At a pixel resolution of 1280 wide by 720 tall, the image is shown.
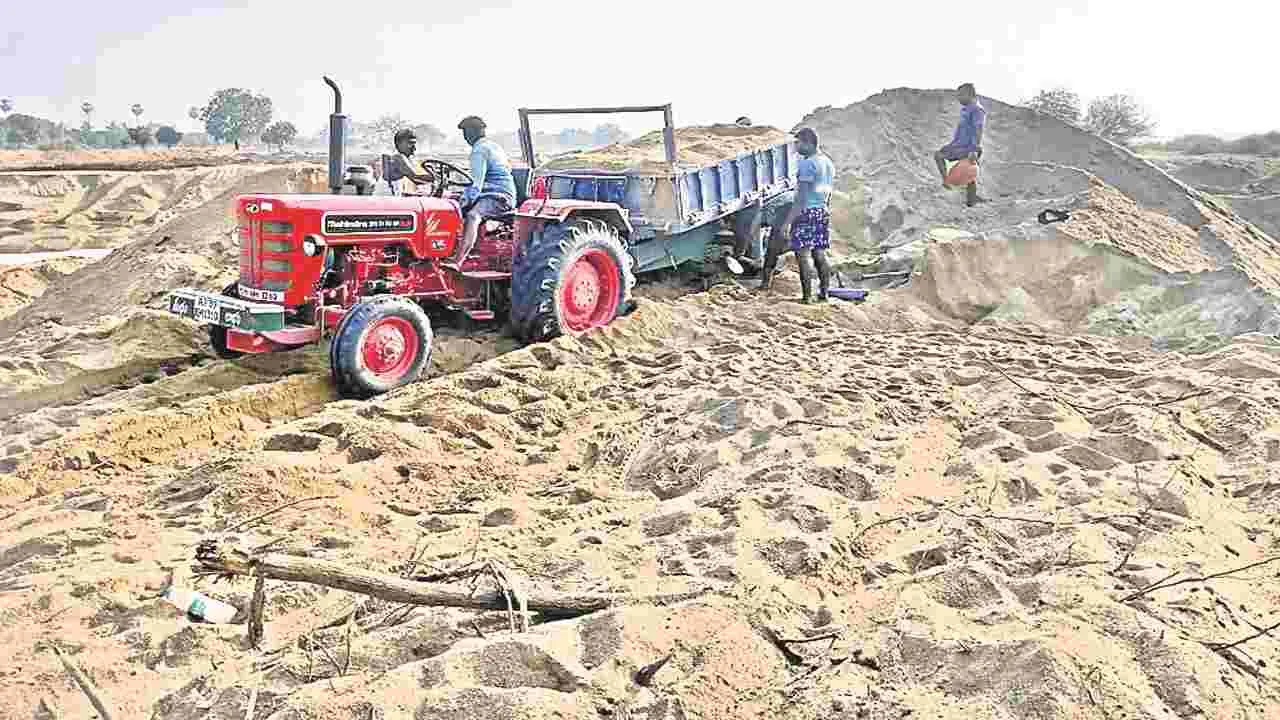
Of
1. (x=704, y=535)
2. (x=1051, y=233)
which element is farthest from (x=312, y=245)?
(x=1051, y=233)

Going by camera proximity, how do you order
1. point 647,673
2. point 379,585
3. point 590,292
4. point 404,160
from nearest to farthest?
point 647,673, point 379,585, point 590,292, point 404,160

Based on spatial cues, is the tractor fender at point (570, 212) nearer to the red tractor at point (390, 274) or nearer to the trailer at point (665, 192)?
the red tractor at point (390, 274)

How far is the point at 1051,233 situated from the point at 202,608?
29.0 feet

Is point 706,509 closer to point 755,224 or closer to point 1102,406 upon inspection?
point 1102,406

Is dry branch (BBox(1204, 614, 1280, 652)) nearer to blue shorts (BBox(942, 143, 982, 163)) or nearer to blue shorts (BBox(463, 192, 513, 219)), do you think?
blue shorts (BBox(463, 192, 513, 219))

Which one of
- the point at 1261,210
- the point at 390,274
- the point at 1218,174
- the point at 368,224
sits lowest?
the point at 390,274

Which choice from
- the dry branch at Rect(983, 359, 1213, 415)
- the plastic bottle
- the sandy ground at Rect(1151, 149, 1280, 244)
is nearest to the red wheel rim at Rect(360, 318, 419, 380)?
the plastic bottle

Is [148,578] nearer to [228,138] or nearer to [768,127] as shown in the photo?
[768,127]

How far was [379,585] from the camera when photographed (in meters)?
3.44

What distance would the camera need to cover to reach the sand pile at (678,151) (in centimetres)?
1007

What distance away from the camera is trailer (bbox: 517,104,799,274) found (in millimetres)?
9047

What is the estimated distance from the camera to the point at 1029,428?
5.81 metres

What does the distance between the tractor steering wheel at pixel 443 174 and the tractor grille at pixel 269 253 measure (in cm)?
151

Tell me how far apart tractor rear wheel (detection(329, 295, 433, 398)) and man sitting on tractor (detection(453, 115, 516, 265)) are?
94 cm
